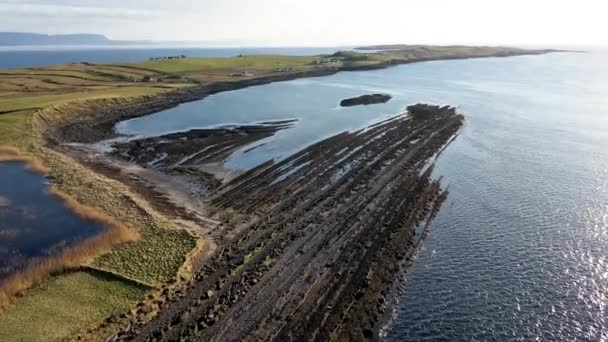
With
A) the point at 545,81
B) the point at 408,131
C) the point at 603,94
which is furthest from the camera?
the point at 545,81

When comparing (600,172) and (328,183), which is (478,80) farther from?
(328,183)

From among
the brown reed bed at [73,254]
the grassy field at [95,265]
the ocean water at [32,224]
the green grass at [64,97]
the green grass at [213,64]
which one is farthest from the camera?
the green grass at [213,64]

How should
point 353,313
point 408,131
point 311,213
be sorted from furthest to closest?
point 408,131
point 311,213
point 353,313

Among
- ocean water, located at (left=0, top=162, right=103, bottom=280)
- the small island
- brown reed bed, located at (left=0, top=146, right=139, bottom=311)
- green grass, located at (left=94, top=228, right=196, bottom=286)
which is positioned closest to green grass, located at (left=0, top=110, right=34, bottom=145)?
ocean water, located at (left=0, top=162, right=103, bottom=280)

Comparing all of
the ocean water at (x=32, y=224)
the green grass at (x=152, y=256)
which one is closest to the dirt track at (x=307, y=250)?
the green grass at (x=152, y=256)

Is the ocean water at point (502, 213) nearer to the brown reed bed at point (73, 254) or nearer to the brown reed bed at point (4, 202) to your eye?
the brown reed bed at point (73, 254)

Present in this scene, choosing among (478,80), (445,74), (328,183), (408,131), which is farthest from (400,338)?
(445,74)
